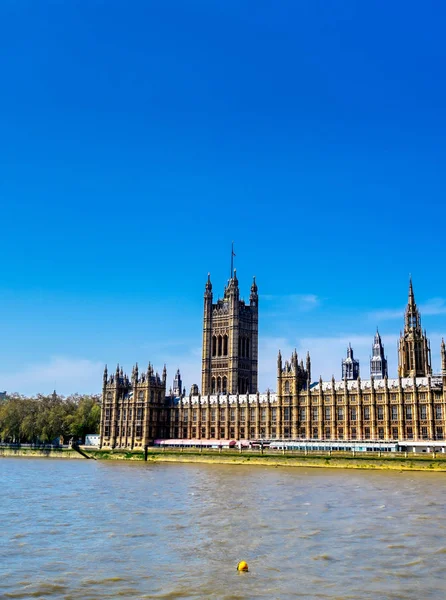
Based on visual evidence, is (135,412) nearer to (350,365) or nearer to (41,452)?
(41,452)

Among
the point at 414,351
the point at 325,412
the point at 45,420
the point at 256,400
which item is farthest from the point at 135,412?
the point at 414,351

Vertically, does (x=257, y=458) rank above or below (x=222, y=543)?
above

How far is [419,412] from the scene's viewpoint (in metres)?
116

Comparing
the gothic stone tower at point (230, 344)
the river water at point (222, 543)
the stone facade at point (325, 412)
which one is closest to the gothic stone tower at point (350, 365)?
the gothic stone tower at point (230, 344)

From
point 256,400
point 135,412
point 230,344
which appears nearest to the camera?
point 256,400

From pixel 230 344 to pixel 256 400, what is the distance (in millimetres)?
32952

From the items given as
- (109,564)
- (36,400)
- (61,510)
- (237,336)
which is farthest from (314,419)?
(109,564)

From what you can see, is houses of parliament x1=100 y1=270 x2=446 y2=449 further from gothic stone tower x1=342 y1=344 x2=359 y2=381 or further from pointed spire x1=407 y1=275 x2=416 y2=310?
gothic stone tower x1=342 y1=344 x2=359 y2=381

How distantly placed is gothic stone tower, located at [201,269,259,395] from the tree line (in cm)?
3009

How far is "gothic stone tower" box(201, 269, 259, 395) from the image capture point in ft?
561

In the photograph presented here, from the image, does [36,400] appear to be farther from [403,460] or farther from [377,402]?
[403,460]

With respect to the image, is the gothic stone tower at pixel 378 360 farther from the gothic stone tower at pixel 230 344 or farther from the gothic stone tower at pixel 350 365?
the gothic stone tower at pixel 230 344

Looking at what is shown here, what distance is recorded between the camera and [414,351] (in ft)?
438

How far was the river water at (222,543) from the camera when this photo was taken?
26.7m
